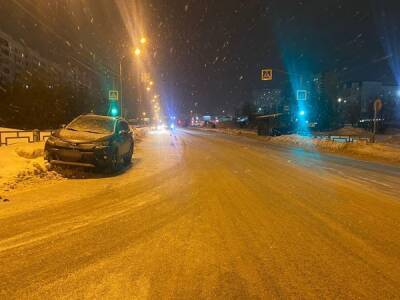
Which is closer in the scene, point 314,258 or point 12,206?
point 314,258

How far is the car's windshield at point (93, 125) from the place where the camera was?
13109mm

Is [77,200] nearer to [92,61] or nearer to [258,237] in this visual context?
[258,237]

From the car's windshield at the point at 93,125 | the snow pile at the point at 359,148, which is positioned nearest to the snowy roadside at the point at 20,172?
the car's windshield at the point at 93,125

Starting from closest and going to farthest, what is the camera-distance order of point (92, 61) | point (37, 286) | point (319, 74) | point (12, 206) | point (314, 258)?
point (37, 286) → point (314, 258) → point (12, 206) → point (92, 61) → point (319, 74)

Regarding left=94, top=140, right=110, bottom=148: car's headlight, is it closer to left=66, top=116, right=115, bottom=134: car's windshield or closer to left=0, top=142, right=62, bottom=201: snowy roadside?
left=66, top=116, right=115, bottom=134: car's windshield

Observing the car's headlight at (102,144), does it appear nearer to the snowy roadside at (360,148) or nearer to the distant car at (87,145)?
the distant car at (87,145)

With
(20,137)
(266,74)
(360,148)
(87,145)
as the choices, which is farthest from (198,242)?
(266,74)

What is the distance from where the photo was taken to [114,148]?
1255 cm

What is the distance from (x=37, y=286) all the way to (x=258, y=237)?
3.01m

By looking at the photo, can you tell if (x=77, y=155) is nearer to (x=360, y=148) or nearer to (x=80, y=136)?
(x=80, y=136)

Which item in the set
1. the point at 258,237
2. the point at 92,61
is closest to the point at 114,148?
the point at 258,237

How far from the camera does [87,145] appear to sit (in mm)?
11672

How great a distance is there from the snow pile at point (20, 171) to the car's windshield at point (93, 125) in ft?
4.79

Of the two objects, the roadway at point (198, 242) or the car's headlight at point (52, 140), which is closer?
the roadway at point (198, 242)
